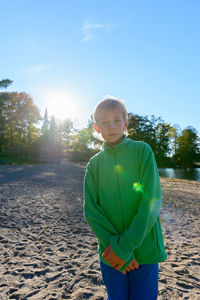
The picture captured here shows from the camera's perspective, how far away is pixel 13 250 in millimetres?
3783

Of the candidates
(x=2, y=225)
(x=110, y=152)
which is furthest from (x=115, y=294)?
(x=2, y=225)

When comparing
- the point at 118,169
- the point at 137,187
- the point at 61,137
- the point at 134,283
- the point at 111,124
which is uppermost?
the point at 61,137

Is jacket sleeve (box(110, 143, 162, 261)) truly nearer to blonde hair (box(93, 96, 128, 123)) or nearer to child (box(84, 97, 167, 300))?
child (box(84, 97, 167, 300))

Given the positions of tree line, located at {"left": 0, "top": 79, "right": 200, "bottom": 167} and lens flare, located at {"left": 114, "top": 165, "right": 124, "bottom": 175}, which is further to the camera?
tree line, located at {"left": 0, "top": 79, "right": 200, "bottom": 167}

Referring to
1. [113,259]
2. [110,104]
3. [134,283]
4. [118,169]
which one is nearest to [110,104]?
[110,104]

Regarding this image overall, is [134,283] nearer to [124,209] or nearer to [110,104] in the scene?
[124,209]

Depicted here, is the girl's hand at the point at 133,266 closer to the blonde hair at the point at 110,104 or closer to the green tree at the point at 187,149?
the blonde hair at the point at 110,104

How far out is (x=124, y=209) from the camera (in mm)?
1479

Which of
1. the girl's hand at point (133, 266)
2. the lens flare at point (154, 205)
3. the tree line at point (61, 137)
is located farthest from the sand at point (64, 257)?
the tree line at point (61, 137)

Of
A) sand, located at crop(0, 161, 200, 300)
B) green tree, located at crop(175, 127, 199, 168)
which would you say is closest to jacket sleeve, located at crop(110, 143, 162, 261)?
sand, located at crop(0, 161, 200, 300)

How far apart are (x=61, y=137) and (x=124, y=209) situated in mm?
64518

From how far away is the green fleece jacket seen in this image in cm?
134

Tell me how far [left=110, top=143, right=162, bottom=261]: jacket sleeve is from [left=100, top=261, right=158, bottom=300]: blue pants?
23 cm

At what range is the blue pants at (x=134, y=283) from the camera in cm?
141
